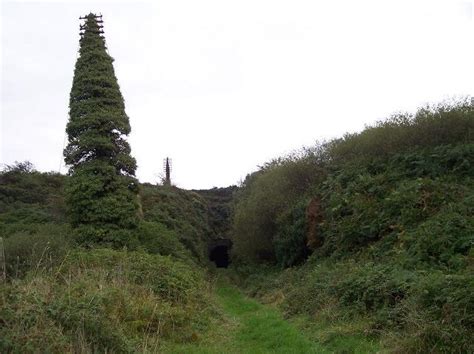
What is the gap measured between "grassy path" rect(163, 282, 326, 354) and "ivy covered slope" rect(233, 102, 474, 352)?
681mm

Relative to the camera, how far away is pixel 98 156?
23531 mm

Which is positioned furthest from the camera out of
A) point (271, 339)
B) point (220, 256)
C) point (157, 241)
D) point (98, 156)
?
Result: point (220, 256)

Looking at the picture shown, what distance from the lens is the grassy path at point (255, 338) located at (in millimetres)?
10484

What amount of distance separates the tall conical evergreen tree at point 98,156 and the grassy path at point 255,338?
8101mm

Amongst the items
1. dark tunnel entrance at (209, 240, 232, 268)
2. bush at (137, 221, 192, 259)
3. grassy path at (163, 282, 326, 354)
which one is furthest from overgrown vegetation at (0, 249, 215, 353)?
dark tunnel entrance at (209, 240, 232, 268)

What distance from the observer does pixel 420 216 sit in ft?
58.1

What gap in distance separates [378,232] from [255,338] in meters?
8.62

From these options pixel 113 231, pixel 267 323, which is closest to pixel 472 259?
pixel 267 323

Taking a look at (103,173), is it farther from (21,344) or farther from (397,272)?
(21,344)

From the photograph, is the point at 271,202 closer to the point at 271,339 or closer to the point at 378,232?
the point at 378,232

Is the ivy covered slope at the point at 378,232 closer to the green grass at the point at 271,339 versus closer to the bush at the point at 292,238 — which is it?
the bush at the point at 292,238

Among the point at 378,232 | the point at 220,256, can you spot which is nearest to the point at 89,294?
the point at 378,232

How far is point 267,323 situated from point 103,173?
1186 cm

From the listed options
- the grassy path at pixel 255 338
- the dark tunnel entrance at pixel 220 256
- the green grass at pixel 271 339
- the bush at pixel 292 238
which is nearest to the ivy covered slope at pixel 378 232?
the bush at pixel 292 238
